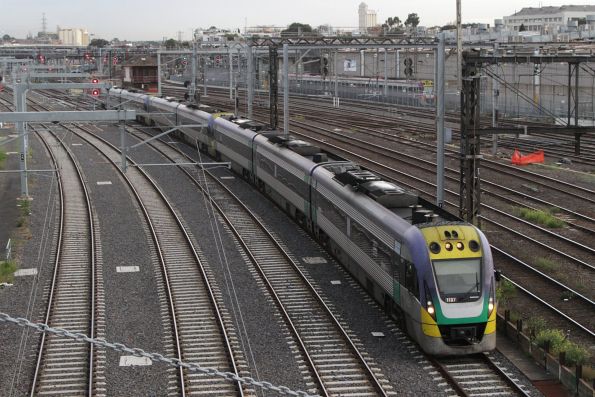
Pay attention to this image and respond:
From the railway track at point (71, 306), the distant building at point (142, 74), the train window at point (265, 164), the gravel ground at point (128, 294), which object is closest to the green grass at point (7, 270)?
the railway track at point (71, 306)

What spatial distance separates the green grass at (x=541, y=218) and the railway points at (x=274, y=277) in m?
0.24

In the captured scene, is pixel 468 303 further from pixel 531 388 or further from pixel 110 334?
pixel 110 334

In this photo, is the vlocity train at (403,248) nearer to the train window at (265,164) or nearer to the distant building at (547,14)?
the train window at (265,164)

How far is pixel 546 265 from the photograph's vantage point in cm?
2347

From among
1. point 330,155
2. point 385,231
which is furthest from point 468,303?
point 330,155

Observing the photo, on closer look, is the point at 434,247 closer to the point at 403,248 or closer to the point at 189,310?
the point at 403,248

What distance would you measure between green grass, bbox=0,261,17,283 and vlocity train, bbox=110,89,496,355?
27.4 ft

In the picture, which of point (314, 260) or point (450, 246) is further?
point (314, 260)

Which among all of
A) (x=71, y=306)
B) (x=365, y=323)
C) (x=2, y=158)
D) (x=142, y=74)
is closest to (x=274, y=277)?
(x=365, y=323)

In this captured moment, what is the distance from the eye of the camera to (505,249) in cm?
2555

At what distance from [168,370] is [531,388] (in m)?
6.35

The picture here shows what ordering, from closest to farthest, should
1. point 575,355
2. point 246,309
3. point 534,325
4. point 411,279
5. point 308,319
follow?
1. point 575,355
2. point 411,279
3. point 534,325
4. point 308,319
5. point 246,309

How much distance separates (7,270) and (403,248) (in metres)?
11.3

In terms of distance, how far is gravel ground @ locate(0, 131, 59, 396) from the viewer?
620 inches
